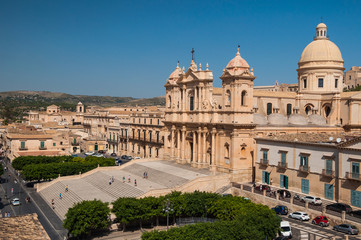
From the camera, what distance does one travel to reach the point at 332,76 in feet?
207

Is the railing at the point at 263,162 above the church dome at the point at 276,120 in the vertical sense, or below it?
below

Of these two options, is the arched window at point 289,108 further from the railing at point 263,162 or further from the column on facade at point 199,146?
the railing at point 263,162

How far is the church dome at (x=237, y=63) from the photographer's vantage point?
46.1m

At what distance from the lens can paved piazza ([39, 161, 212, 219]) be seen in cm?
4066

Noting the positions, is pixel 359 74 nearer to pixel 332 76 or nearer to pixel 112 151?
pixel 332 76

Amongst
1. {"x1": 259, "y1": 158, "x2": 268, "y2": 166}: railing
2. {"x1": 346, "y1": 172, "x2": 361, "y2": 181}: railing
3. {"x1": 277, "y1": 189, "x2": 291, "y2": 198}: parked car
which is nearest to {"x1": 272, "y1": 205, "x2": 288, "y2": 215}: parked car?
{"x1": 277, "y1": 189, "x2": 291, "y2": 198}: parked car

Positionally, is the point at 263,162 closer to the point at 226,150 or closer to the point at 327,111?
the point at 226,150

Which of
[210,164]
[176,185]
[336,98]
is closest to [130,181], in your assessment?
[176,185]

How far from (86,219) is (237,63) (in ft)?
85.1

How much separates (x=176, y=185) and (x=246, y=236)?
18059 millimetres

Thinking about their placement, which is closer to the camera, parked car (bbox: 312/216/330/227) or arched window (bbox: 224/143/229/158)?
parked car (bbox: 312/216/330/227)

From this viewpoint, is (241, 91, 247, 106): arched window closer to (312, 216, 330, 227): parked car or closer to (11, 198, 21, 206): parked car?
(312, 216, 330, 227): parked car

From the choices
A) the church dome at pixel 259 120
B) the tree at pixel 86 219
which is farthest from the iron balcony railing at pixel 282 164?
the tree at pixel 86 219

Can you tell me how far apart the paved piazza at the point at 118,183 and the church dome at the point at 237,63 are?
13.2 metres
